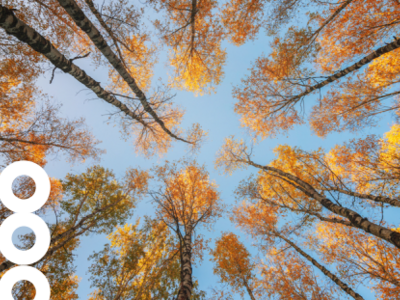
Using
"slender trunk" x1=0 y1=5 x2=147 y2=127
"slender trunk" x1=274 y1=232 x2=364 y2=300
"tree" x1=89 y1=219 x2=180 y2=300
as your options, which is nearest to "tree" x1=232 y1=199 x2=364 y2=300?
"slender trunk" x1=274 y1=232 x2=364 y2=300

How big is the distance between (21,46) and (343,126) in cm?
1457

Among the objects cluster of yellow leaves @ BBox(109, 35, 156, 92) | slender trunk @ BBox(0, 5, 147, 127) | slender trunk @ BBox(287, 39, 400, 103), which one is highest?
cluster of yellow leaves @ BBox(109, 35, 156, 92)

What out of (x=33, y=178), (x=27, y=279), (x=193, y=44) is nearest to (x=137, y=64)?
(x=193, y=44)

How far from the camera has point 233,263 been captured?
331 inches

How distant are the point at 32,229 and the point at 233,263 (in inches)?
343

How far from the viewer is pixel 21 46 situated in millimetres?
5613

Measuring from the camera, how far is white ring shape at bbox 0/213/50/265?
4418 millimetres

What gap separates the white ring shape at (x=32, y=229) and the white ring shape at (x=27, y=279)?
0.77ft

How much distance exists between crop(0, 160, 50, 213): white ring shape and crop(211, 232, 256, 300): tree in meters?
8.84

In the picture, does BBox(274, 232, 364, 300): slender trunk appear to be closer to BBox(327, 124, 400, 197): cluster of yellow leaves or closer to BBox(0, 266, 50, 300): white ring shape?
BBox(327, 124, 400, 197): cluster of yellow leaves

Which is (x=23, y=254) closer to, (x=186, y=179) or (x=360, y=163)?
(x=186, y=179)

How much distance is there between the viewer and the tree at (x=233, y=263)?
7944 mm

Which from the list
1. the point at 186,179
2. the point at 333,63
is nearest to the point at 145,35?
the point at 186,179

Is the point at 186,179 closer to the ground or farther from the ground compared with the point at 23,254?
farther from the ground
